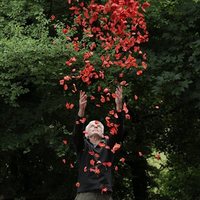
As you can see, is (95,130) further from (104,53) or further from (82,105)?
(104,53)

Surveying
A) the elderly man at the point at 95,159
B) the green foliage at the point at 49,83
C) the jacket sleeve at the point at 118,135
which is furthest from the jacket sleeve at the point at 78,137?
the green foliage at the point at 49,83

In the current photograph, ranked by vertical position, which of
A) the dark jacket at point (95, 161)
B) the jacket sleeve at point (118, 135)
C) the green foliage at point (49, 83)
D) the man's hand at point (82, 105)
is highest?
the man's hand at point (82, 105)

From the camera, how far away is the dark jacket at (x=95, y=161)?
4.96 metres

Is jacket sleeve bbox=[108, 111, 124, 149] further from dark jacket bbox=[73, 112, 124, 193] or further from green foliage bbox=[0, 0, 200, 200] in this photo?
green foliage bbox=[0, 0, 200, 200]

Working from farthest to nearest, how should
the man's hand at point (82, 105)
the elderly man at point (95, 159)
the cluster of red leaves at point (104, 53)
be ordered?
the cluster of red leaves at point (104, 53)
the man's hand at point (82, 105)
the elderly man at point (95, 159)

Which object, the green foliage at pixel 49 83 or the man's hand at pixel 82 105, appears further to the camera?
the green foliage at pixel 49 83

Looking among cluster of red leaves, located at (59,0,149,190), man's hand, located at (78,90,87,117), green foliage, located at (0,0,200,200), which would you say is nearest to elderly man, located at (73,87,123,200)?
man's hand, located at (78,90,87,117)

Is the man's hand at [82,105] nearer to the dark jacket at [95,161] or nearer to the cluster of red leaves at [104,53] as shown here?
the dark jacket at [95,161]

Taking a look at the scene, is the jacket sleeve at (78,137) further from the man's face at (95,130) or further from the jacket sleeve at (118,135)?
the jacket sleeve at (118,135)

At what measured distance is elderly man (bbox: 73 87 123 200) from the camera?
4.96 metres

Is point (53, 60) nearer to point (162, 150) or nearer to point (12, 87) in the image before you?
point (12, 87)

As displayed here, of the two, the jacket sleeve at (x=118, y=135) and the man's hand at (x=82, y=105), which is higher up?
the man's hand at (x=82, y=105)

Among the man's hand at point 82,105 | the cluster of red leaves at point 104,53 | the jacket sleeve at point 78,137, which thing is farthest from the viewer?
the cluster of red leaves at point 104,53

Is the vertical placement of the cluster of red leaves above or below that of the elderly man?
below
